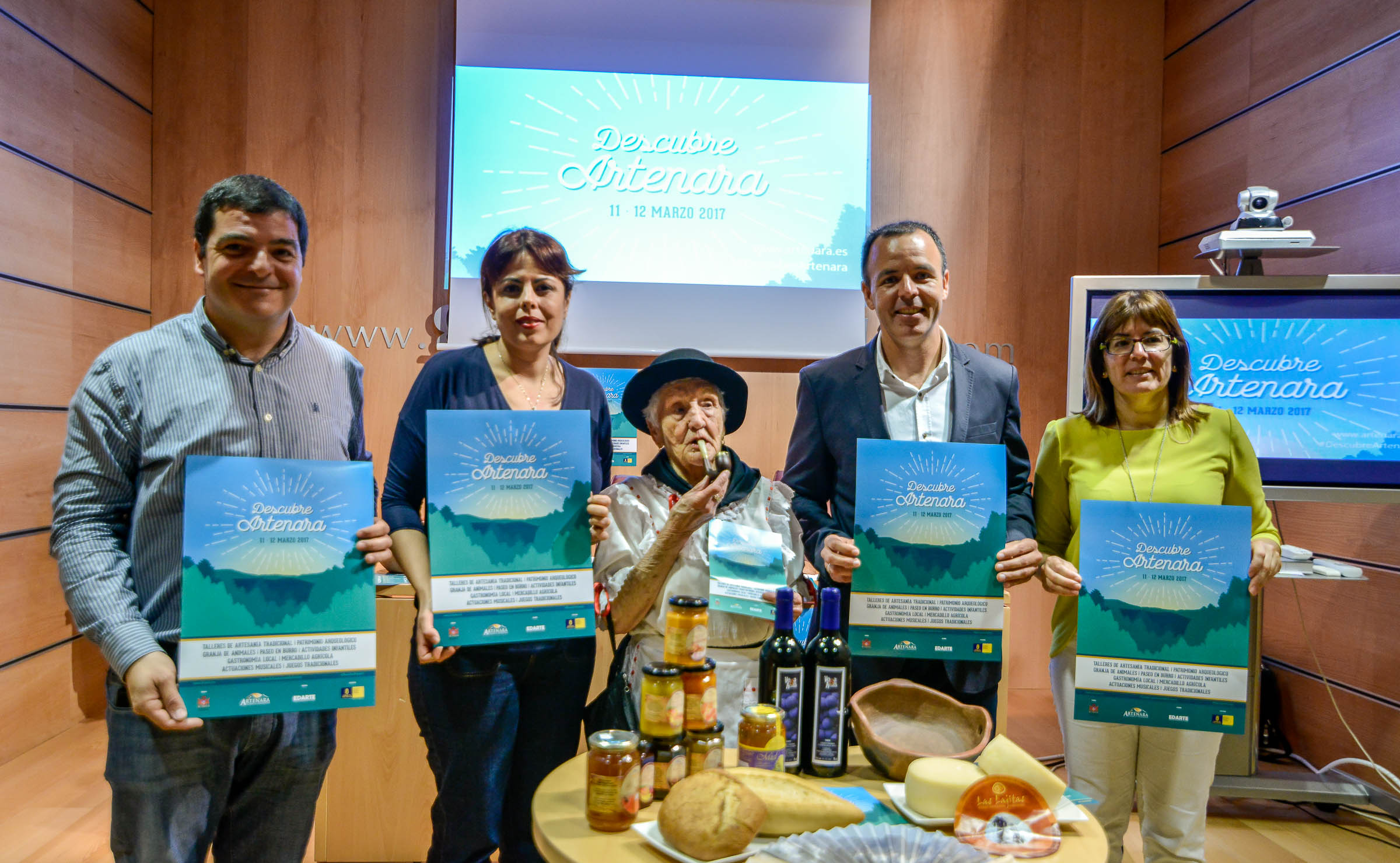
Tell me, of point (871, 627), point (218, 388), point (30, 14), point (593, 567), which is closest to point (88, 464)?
point (218, 388)

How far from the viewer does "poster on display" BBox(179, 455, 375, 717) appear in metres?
1.36

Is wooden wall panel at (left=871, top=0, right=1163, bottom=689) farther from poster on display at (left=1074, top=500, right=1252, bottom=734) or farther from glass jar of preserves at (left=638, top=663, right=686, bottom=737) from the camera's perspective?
glass jar of preserves at (left=638, top=663, right=686, bottom=737)

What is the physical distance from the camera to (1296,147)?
3555 mm

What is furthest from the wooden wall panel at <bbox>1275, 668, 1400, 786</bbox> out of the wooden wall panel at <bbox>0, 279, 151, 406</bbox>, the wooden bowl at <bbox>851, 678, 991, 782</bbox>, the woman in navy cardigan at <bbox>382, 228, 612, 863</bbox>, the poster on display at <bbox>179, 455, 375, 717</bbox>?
the wooden wall panel at <bbox>0, 279, 151, 406</bbox>

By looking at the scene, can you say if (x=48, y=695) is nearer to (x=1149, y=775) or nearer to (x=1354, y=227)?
(x=1149, y=775)

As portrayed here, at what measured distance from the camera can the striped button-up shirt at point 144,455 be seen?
1.36 meters

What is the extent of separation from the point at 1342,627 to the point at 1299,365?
3.64 ft

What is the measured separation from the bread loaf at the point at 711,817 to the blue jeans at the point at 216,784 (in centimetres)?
71

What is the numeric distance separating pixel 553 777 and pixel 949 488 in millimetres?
886

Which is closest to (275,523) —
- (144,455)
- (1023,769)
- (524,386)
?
(144,455)

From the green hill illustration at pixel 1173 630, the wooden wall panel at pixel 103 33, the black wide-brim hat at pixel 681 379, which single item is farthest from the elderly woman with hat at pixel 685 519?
the wooden wall panel at pixel 103 33

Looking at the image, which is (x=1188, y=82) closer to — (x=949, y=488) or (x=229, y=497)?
(x=949, y=488)

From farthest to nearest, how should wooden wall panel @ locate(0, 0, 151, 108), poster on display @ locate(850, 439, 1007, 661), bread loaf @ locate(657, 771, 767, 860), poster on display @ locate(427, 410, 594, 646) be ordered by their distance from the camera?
wooden wall panel @ locate(0, 0, 151, 108), poster on display @ locate(850, 439, 1007, 661), poster on display @ locate(427, 410, 594, 646), bread loaf @ locate(657, 771, 767, 860)

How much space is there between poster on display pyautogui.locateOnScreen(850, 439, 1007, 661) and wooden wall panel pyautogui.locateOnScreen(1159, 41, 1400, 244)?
262 centimetres
